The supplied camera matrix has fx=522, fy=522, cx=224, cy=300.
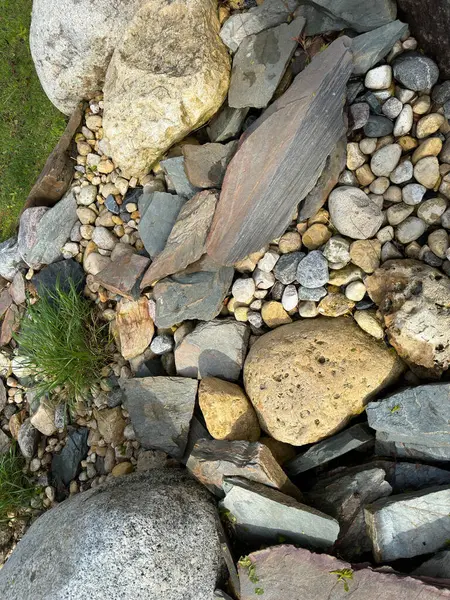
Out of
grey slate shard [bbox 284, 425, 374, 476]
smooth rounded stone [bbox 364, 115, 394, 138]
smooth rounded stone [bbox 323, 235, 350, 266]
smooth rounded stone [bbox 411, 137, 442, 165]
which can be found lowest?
grey slate shard [bbox 284, 425, 374, 476]

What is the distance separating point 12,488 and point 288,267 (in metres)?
2.84

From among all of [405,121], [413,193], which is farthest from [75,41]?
[413,193]

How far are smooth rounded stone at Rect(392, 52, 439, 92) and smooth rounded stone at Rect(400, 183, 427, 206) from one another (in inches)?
23.2

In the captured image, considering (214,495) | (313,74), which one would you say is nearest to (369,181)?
(313,74)

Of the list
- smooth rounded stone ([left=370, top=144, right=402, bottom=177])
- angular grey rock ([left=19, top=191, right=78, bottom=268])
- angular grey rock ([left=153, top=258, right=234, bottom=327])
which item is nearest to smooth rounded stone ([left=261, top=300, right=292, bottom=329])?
angular grey rock ([left=153, top=258, right=234, bottom=327])

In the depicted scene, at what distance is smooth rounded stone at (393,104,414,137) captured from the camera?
3168 mm

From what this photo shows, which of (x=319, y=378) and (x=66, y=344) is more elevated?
(x=66, y=344)

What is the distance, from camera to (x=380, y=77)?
10.5 ft

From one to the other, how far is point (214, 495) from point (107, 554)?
711mm

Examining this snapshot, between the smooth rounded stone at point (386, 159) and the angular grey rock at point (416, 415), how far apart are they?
4.31ft

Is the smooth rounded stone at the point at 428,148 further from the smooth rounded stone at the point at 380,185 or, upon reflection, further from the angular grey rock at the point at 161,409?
the angular grey rock at the point at 161,409

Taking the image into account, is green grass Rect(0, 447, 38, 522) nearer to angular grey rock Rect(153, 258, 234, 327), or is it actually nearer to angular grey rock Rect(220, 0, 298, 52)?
angular grey rock Rect(153, 258, 234, 327)

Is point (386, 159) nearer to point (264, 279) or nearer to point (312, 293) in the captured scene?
point (312, 293)

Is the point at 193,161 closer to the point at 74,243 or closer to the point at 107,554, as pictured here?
the point at 74,243
